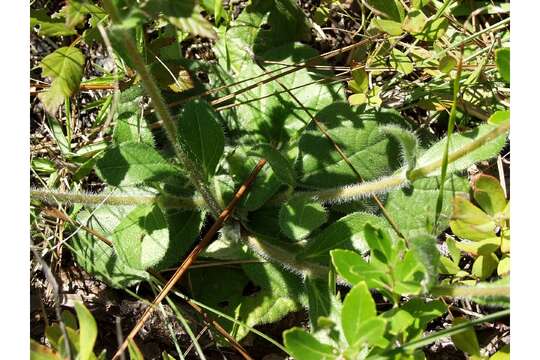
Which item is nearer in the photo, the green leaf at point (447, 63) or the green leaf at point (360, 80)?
the green leaf at point (447, 63)

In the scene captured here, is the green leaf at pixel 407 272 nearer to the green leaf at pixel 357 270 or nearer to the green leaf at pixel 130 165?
the green leaf at pixel 357 270

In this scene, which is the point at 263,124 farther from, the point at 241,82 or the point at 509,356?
the point at 509,356

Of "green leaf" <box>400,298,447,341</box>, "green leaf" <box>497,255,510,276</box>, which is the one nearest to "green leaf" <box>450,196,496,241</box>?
"green leaf" <box>497,255,510,276</box>

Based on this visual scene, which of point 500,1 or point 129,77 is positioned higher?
point 129,77

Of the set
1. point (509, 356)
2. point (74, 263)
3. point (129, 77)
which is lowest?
point (509, 356)

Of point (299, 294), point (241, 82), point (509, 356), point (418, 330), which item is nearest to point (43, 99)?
point (241, 82)

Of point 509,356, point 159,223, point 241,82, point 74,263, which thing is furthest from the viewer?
point 74,263

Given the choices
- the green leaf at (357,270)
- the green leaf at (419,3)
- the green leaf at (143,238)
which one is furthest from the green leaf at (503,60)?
the green leaf at (143,238)
